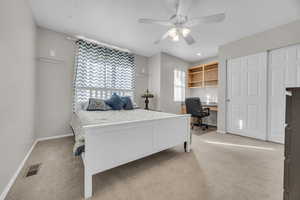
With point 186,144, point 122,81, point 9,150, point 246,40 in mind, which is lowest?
point 186,144

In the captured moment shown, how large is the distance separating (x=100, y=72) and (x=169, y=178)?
3.28 metres

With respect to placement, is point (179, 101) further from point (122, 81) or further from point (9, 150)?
point (9, 150)

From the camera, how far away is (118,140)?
4.91 ft

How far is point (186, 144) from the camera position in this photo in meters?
2.33

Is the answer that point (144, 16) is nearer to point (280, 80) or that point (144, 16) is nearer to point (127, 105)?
point (127, 105)

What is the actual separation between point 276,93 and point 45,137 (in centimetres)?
565

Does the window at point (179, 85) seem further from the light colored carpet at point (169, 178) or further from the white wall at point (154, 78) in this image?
the light colored carpet at point (169, 178)

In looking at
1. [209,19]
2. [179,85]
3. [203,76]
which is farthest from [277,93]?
[179,85]

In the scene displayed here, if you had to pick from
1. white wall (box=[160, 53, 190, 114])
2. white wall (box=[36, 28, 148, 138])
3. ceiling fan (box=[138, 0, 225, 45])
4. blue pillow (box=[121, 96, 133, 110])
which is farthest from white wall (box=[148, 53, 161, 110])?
white wall (box=[36, 28, 148, 138])

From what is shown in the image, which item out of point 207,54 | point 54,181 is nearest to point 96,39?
point 54,181

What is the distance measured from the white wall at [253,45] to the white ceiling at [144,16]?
18 centimetres

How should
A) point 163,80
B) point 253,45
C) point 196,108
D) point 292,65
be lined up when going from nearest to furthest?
point 292,65, point 253,45, point 196,108, point 163,80

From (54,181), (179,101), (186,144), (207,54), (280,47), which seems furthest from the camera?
(179,101)

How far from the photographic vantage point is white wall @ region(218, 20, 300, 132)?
257 cm
